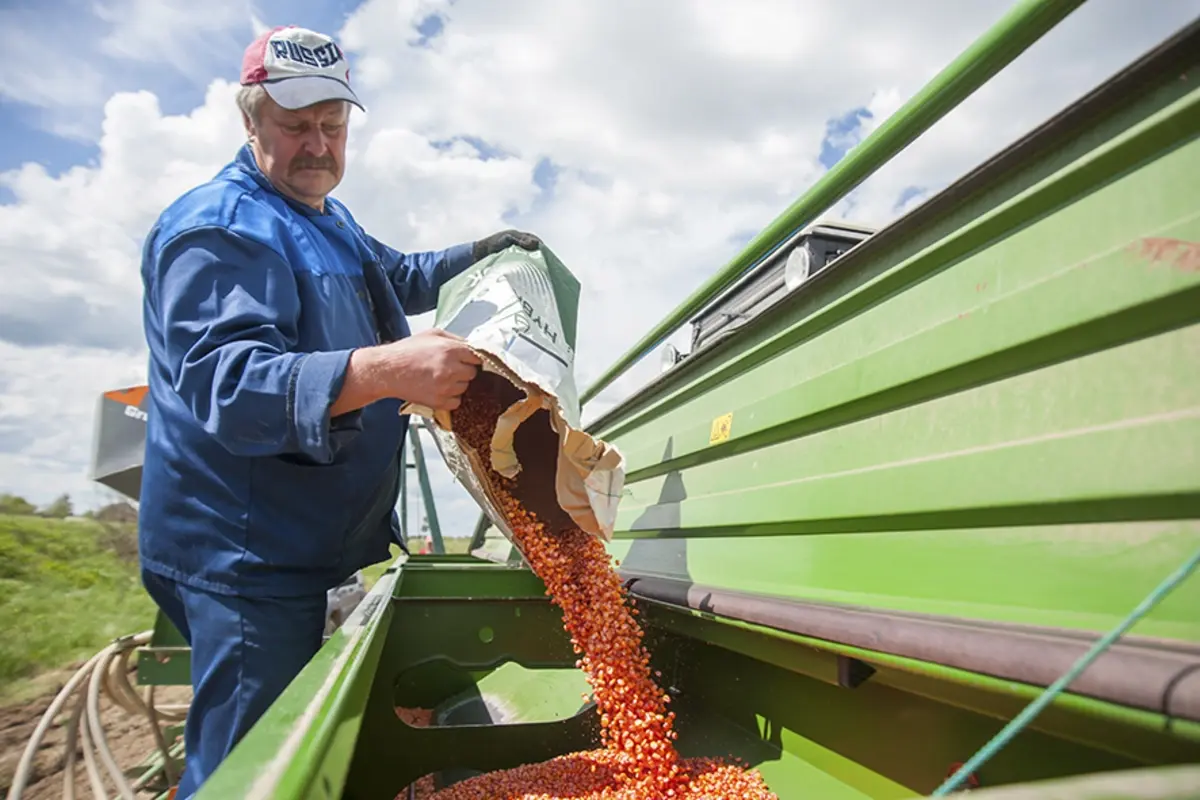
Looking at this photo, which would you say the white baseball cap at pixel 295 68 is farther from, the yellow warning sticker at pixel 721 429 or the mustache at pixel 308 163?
the yellow warning sticker at pixel 721 429

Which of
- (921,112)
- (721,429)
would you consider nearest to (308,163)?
(721,429)

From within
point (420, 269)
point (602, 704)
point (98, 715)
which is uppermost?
point (420, 269)

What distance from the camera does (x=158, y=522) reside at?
6.02 feet

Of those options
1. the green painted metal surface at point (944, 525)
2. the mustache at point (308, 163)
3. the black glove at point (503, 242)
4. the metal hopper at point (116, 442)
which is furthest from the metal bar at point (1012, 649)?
the metal hopper at point (116, 442)

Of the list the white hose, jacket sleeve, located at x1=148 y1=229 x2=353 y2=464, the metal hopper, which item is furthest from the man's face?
the metal hopper

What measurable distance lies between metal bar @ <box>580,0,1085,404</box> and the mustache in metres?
1.22

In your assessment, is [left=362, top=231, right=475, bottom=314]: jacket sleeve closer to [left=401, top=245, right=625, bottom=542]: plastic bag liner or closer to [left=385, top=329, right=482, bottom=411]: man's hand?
[left=401, top=245, right=625, bottom=542]: plastic bag liner

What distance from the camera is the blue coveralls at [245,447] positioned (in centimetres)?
155

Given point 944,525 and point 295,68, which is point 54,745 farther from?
point 944,525

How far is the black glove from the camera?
2562 millimetres

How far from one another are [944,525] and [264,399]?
136 cm

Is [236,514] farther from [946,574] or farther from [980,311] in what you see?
[980,311]

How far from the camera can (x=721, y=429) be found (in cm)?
236

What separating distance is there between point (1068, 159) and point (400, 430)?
174 centimetres
